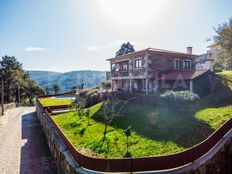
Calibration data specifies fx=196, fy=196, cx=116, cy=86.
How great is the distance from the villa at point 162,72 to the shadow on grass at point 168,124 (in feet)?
19.8

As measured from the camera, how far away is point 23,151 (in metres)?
15.6

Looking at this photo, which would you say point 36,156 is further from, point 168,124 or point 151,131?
point 168,124

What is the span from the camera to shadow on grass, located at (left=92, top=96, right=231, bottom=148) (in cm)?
1009

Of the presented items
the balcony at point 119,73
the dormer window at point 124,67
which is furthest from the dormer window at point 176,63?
the dormer window at point 124,67

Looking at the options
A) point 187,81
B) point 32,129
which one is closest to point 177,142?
point 187,81

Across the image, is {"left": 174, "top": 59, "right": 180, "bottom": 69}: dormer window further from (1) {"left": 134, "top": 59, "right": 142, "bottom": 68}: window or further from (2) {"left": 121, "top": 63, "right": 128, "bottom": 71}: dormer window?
(2) {"left": 121, "top": 63, "right": 128, "bottom": 71}: dormer window

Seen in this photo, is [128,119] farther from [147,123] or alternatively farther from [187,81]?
[187,81]

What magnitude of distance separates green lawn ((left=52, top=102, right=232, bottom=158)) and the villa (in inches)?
283

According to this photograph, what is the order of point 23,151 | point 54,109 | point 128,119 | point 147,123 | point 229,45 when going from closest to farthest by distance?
point 147,123 → point 128,119 → point 23,151 → point 229,45 → point 54,109

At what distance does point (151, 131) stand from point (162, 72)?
14.7 meters

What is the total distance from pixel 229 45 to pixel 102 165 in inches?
754

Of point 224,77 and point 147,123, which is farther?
point 224,77

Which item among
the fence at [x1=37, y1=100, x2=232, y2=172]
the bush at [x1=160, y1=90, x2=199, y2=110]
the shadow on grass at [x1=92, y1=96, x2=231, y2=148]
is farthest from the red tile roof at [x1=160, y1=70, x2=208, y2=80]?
the fence at [x1=37, y1=100, x2=232, y2=172]

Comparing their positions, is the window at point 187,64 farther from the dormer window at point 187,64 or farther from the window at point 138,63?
the window at point 138,63
